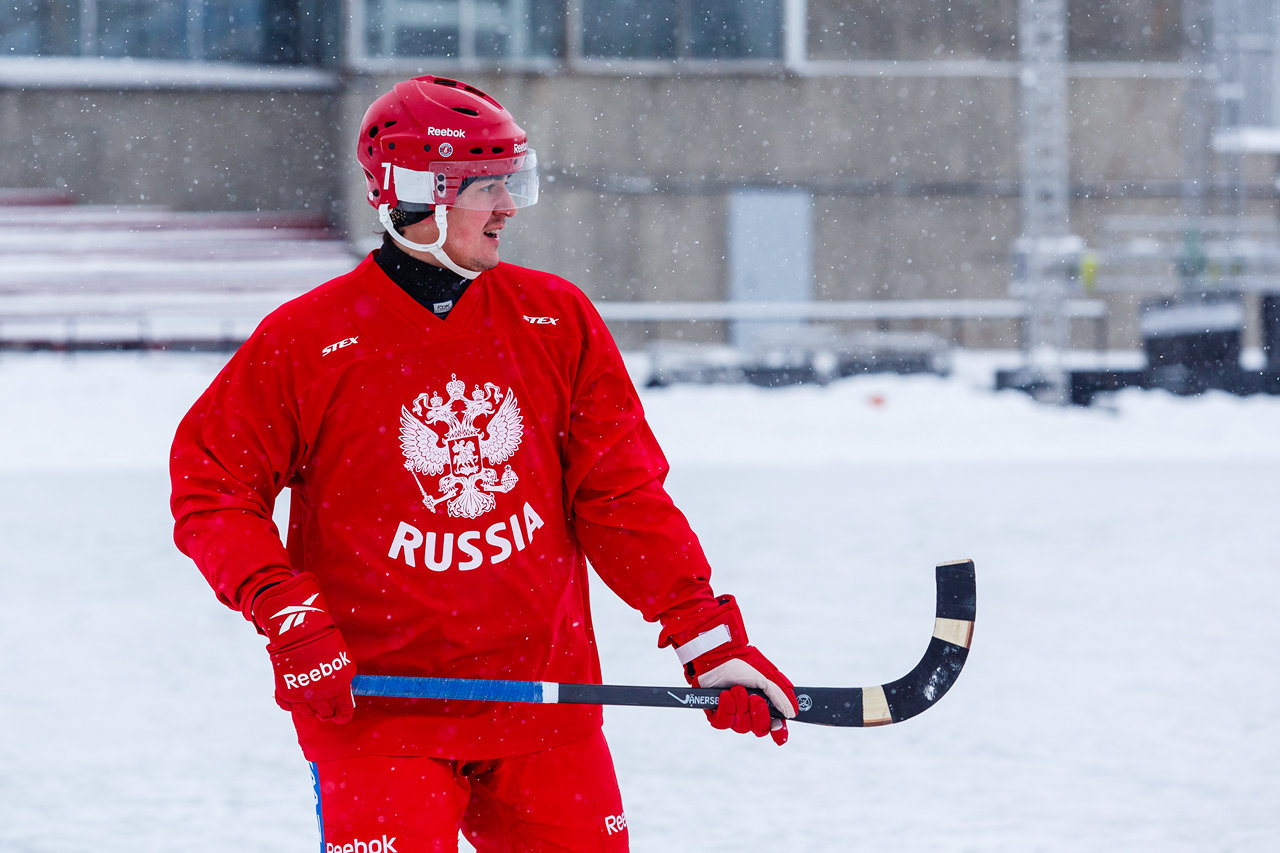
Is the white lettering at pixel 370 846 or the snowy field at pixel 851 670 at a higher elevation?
the white lettering at pixel 370 846

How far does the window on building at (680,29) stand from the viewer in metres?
19.7

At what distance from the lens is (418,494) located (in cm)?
222

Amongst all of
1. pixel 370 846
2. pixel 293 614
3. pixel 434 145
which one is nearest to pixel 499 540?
pixel 293 614

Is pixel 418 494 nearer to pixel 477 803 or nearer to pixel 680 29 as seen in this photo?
pixel 477 803

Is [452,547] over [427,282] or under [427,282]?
under

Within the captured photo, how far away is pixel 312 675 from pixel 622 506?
52cm

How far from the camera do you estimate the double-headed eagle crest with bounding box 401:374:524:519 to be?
2.22 meters

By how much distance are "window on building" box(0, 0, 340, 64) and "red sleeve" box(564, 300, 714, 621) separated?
19.0 m

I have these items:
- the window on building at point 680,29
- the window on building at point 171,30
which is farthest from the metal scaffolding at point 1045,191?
the window on building at point 171,30

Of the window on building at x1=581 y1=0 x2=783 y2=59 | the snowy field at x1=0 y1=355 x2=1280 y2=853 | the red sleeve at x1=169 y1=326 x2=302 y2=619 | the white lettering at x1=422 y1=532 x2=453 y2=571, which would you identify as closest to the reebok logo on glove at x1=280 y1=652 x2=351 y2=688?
the red sleeve at x1=169 y1=326 x2=302 y2=619

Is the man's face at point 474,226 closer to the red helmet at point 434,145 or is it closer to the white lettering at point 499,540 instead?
the red helmet at point 434,145

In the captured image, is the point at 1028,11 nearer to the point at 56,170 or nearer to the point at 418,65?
the point at 418,65

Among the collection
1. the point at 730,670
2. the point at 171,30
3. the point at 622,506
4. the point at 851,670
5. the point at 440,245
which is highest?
the point at 171,30

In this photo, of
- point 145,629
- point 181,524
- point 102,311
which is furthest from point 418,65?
point 181,524
